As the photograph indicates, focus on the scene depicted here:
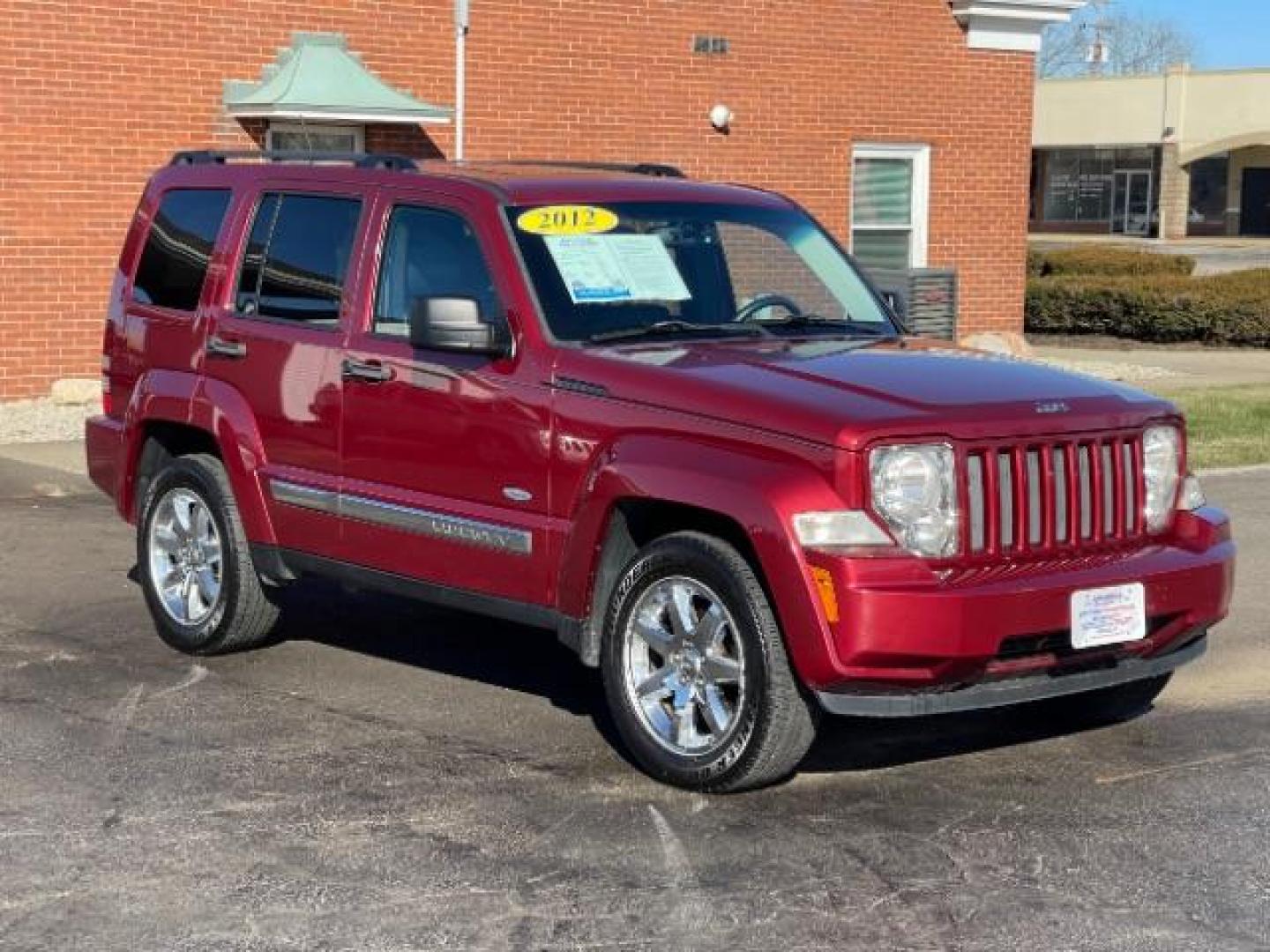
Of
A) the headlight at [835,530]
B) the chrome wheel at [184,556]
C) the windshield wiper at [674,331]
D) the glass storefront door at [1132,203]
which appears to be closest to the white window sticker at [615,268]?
the windshield wiper at [674,331]

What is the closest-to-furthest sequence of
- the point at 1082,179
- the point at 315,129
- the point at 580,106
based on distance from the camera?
the point at 315,129 < the point at 580,106 < the point at 1082,179

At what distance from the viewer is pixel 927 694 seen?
600 centimetres

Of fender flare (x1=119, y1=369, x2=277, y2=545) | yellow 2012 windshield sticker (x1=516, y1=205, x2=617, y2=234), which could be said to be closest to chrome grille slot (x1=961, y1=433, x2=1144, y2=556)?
yellow 2012 windshield sticker (x1=516, y1=205, x2=617, y2=234)

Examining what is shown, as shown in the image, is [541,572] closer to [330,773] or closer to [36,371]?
[330,773]

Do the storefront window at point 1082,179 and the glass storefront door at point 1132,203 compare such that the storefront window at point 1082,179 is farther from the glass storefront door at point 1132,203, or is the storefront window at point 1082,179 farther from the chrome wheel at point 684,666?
the chrome wheel at point 684,666

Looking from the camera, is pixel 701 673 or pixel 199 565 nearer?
pixel 701 673

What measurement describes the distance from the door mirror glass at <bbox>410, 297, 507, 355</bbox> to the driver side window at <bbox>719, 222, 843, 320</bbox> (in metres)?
1.02

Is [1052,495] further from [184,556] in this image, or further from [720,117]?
[720,117]

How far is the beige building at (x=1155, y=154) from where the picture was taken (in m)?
63.9

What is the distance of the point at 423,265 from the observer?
7367 millimetres

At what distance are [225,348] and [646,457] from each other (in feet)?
7.71

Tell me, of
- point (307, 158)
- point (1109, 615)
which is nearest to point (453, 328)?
point (307, 158)

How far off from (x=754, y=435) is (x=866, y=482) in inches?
15.2

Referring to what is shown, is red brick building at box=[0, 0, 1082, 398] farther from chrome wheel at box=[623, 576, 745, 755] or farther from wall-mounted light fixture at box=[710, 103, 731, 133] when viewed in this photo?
chrome wheel at box=[623, 576, 745, 755]
